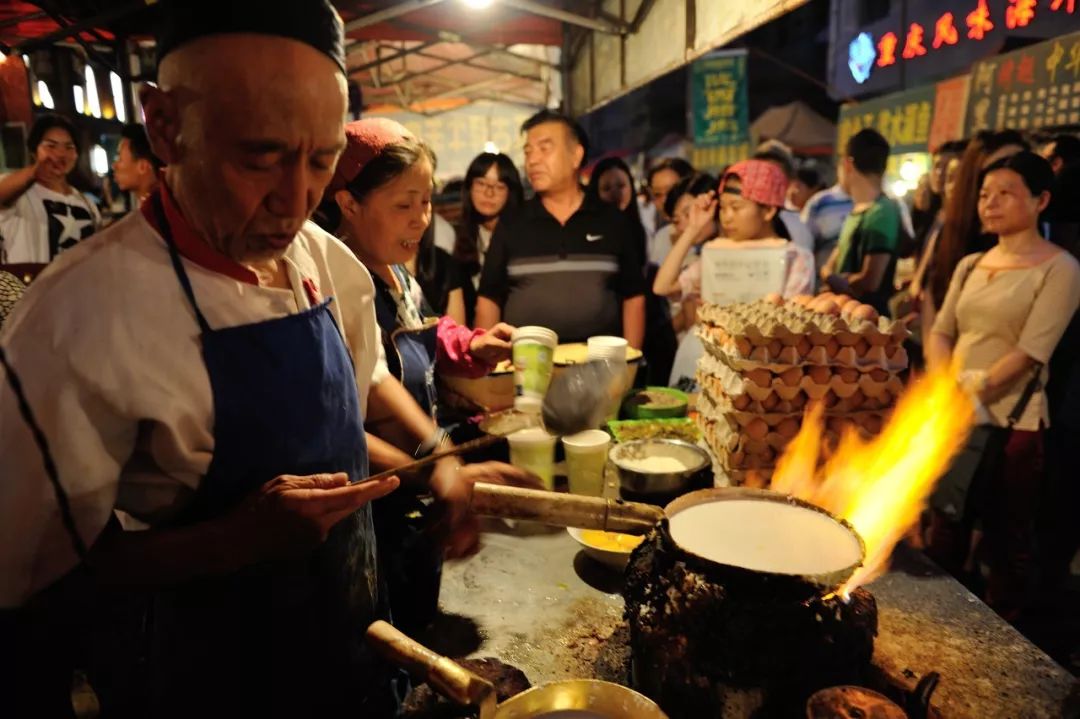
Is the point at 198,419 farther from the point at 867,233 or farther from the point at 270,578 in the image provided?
the point at 867,233

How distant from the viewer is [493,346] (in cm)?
299

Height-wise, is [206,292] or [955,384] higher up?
[206,292]

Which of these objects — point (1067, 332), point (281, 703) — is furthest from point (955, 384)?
point (281, 703)

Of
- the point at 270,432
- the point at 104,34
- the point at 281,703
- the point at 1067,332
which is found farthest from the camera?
the point at 104,34

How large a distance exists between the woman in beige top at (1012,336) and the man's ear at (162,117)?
4382mm

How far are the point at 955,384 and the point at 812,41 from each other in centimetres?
1796

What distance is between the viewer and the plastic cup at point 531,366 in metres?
2.58

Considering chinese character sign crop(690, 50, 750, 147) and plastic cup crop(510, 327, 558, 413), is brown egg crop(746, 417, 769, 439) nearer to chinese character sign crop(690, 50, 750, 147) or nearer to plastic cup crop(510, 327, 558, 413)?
plastic cup crop(510, 327, 558, 413)

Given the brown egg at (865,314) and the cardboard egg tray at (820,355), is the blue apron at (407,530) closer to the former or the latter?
the cardboard egg tray at (820,355)

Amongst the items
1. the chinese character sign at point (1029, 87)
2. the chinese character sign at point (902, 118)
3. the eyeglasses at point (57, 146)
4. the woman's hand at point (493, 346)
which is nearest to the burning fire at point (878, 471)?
the woman's hand at point (493, 346)

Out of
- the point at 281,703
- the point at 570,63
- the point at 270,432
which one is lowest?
the point at 281,703

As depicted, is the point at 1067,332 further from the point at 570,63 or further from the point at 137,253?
the point at 570,63

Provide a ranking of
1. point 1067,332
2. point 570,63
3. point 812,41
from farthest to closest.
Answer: point 812,41 → point 570,63 → point 1067,332

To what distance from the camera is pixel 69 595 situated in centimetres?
120
